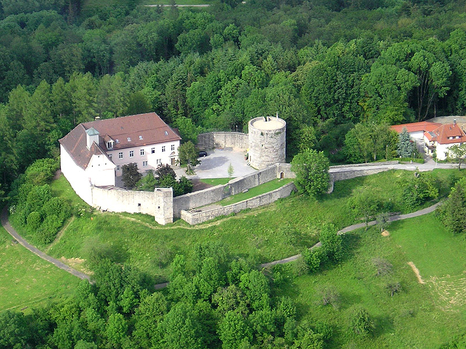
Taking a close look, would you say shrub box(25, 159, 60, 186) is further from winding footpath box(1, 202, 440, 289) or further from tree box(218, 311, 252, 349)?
tree box(218, 311, 252, 349)

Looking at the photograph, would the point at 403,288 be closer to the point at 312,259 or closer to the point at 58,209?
the point at 312,259

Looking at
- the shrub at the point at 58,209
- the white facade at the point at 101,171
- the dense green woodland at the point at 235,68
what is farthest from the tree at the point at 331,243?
the shrub at the point at 58,209

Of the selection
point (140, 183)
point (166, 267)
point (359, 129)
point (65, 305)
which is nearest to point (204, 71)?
point (359, 129)

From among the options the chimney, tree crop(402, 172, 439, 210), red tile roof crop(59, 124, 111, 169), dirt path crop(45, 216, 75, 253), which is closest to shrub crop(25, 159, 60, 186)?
red tile roof crop(59, 124, 111, 169)

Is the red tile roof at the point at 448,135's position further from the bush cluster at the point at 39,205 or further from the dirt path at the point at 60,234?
the bush cluster at the point at 39,205

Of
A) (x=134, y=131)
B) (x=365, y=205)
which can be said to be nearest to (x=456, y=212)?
(x=365, y=205)

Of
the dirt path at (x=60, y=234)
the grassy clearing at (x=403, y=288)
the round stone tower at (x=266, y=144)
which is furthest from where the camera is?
the round stone tower at (x=266, y=144)
